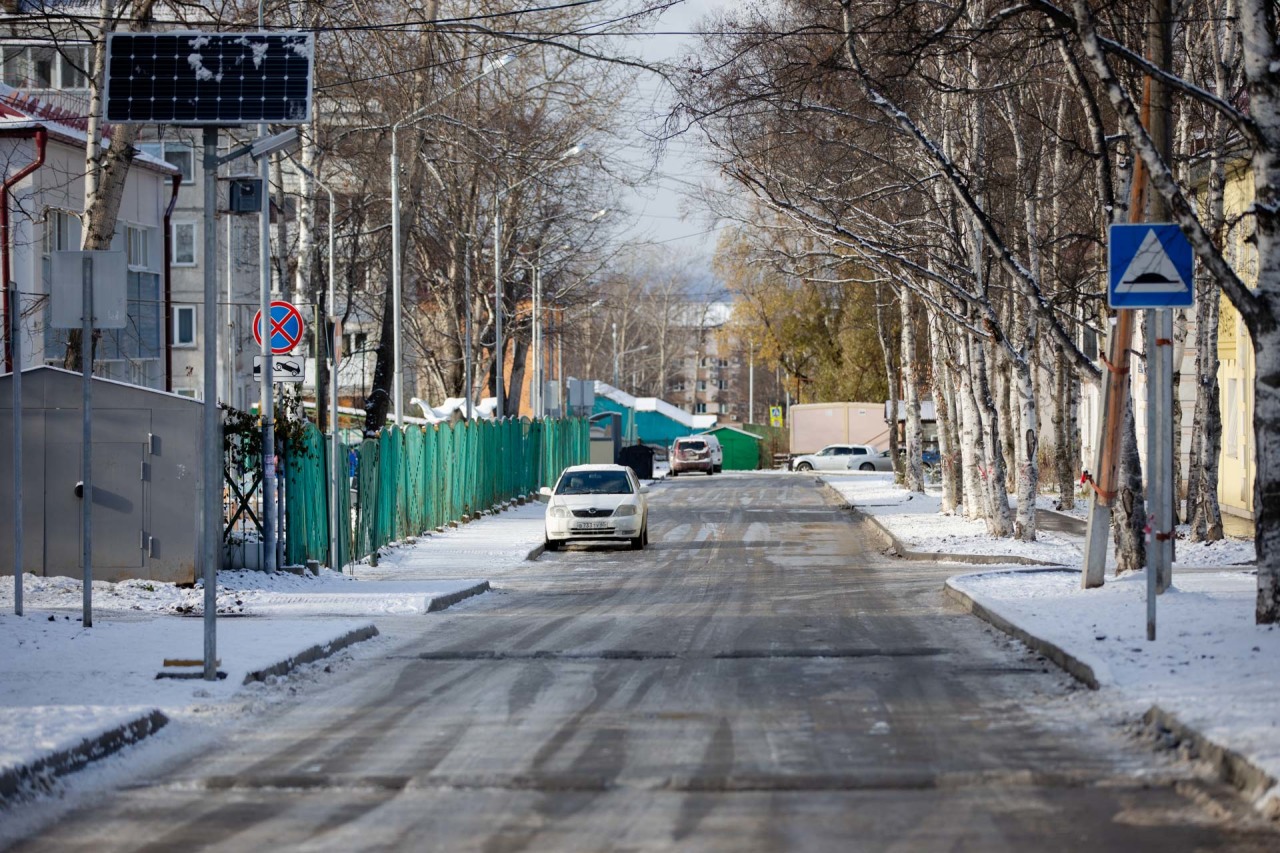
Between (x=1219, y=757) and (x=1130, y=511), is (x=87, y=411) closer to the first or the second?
(x=1219, y=757)

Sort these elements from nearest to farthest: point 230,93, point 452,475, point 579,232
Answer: point 230,93
point 452,475
point 579,232

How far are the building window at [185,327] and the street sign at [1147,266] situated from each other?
47585 mm

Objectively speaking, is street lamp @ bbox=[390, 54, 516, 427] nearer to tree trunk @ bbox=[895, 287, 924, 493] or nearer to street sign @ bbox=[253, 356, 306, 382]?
street sign @ bbox=[253, 356, 306, 382]

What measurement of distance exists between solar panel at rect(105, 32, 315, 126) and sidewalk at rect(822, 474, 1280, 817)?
6745 millimetres

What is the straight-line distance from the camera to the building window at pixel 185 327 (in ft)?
181

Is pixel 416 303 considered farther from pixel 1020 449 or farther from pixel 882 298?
pixel 1020 449

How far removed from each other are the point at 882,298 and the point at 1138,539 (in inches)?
1557

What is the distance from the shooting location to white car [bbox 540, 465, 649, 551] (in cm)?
2639

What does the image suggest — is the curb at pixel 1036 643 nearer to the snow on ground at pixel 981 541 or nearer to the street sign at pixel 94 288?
the snow on ground at pixel 981 541

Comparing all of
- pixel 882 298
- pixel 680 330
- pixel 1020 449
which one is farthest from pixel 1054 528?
pixel 680 330

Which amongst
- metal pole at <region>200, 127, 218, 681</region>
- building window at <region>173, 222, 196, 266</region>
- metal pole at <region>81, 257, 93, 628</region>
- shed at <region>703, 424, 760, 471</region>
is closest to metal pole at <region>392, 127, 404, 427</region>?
metal pole at <region>81, 257, 93, 628</region>

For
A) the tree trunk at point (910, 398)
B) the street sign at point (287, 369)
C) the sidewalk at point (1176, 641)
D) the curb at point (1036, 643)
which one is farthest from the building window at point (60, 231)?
the curb at point (1036, 643)

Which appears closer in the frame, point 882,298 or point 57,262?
point 57,262

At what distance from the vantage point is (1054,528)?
28.6 m
